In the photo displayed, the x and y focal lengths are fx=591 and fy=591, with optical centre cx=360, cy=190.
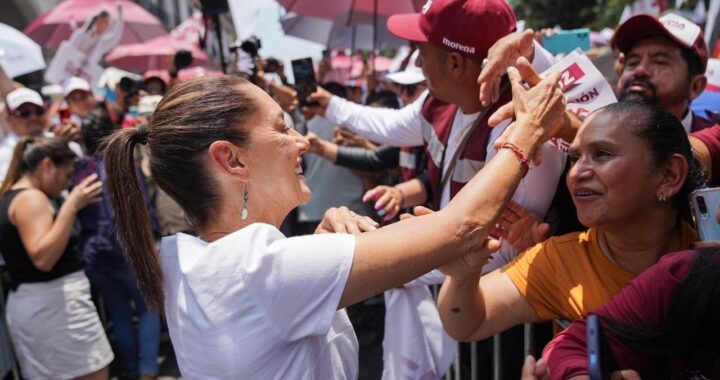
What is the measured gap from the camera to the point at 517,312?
2006 millimetres

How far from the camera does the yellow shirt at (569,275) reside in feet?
6.16

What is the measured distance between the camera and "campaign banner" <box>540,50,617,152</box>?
2.04 metres

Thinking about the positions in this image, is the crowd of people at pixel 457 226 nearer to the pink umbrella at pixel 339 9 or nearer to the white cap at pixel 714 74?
the white cap at pixel 714 74

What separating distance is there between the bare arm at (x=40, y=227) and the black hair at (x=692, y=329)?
3.19m

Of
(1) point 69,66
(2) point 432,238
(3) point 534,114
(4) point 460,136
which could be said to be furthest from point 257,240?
(1) point 69,66

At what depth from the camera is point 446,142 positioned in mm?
2820

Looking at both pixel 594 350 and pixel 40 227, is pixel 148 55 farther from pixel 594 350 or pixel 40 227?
pixel 594 350

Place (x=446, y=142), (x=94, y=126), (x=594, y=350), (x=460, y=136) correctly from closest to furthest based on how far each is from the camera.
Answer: (x=594, y=350)
(x=460, y=136)
(x=446, y=142)
(x=94, y=126)

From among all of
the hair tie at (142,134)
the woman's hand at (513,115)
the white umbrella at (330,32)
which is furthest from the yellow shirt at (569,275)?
the white umbrella at (330,32)

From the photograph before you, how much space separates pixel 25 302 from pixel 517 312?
9.63 ft

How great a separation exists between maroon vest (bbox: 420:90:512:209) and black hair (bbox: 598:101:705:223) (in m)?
0.63

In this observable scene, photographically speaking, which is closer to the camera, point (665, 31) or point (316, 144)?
point (665, 31)

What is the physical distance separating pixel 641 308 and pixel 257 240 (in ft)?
2.90

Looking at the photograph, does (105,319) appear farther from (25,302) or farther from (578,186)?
(578,186)
